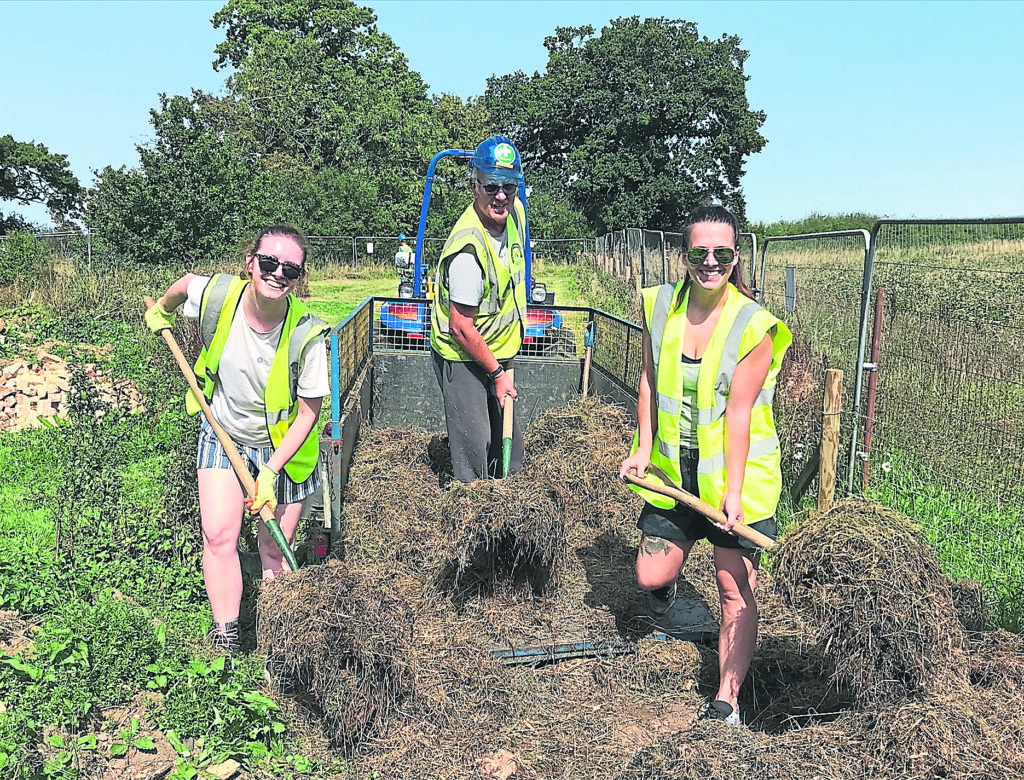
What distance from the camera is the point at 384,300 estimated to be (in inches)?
267

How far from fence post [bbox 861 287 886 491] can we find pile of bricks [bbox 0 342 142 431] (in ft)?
19.4

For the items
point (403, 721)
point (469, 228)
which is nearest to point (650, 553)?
point (403, 721)

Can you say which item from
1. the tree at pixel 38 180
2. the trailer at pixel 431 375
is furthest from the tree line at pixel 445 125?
the trailer at pixel 431 375

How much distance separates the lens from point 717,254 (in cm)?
308

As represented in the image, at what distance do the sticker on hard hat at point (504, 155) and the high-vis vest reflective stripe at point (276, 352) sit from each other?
4.38 feet

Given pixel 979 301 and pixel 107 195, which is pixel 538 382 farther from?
pixel 107 195

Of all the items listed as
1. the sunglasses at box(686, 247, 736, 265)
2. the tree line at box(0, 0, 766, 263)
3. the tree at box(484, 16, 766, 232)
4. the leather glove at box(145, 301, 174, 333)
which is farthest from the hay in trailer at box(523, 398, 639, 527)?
the tree at box(484, 16, 766, 232)

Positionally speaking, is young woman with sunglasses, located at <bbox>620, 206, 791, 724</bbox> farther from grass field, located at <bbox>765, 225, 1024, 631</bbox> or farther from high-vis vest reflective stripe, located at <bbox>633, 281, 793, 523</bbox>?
grass field, located at <bbox>765, 225, 1024, 631</bbox>

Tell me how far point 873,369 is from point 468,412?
2.62 meters

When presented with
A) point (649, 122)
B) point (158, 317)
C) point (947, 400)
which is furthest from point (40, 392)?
point (649, 122)

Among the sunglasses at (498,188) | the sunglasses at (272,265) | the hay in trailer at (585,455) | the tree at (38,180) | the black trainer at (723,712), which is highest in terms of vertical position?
the tree at (38,180)

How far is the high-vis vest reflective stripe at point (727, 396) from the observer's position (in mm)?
3080

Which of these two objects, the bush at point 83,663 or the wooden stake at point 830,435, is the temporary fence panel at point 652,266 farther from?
the bush at point 83,663

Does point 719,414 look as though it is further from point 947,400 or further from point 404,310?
point 404,310
